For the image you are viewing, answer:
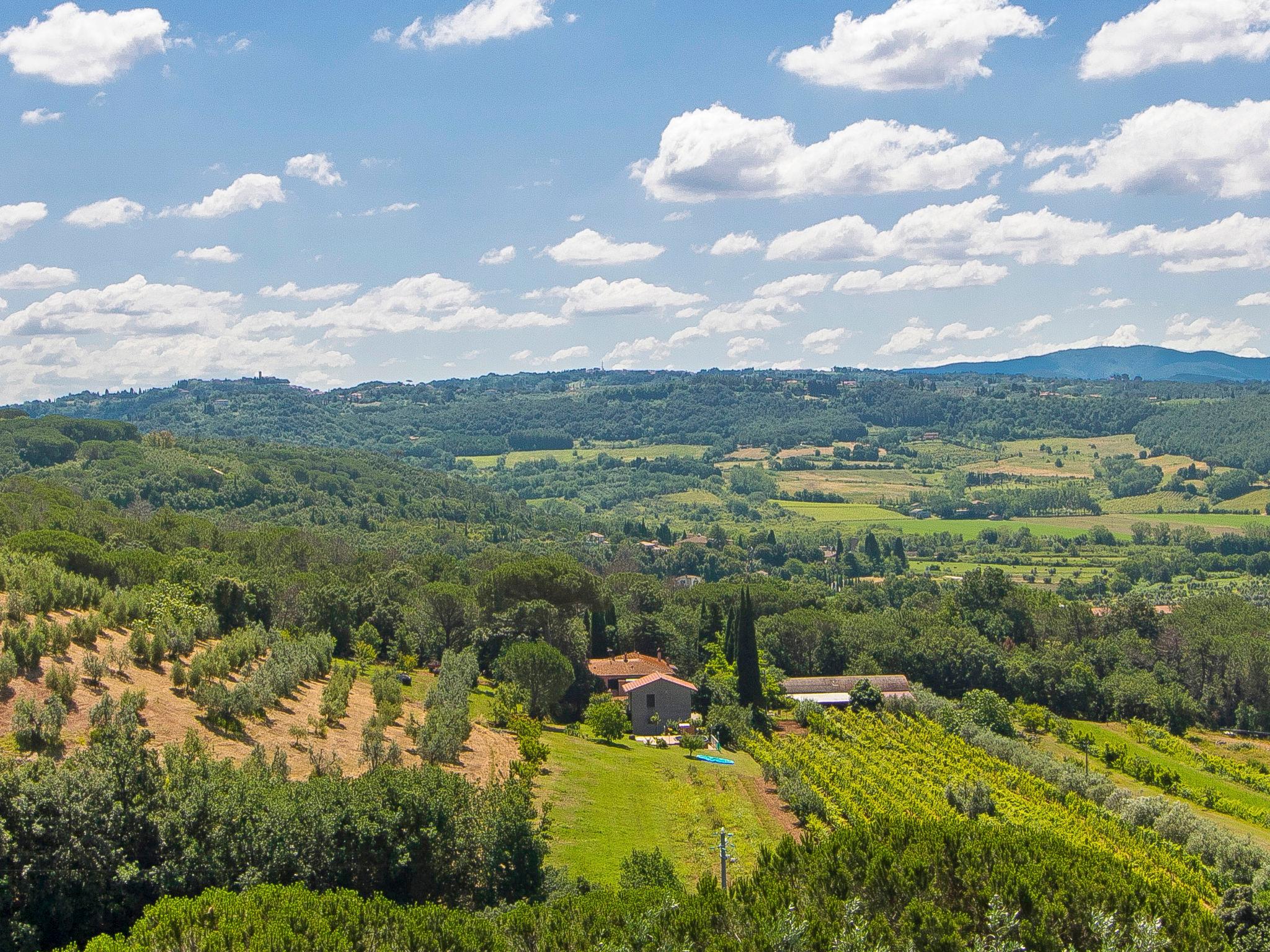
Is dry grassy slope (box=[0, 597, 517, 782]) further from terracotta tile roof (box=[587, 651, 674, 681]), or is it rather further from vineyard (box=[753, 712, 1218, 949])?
terracotta tile roof (box=[587, 651, 674, 681])

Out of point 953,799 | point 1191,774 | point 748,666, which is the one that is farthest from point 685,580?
point 953,799

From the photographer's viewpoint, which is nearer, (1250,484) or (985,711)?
(985,711)

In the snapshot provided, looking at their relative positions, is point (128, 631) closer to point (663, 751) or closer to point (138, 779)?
point (138, 779)

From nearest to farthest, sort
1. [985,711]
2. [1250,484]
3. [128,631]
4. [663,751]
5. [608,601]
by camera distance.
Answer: [128,631], [663,751], [985,711], [608,601], [1250,484]

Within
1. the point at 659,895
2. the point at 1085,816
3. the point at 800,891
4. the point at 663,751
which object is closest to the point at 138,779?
the point at 659,895

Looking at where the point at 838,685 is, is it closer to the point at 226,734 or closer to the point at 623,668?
the point at 623,668

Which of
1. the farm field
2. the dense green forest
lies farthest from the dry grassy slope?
the farm field

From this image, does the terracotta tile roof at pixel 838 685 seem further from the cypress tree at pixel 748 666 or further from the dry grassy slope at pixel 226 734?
the dry grassy slope at pixel 226 734
